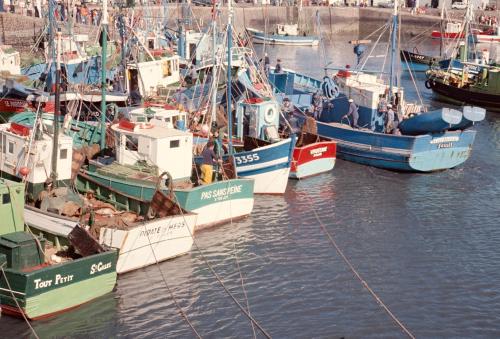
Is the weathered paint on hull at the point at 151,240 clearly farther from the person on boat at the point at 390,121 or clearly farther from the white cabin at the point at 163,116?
the person on boat at the point at 390,121

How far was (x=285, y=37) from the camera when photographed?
89.9m

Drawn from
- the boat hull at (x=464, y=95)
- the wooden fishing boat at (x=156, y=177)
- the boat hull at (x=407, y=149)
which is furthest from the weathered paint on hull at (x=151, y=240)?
the boat hull at (x=464, y=95)

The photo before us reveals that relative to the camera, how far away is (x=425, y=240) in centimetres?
2642

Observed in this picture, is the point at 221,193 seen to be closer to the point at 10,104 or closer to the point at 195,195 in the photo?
the point at 195,195

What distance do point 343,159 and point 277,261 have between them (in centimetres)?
1306

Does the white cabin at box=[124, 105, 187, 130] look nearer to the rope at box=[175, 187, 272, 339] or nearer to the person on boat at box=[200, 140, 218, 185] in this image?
the person on boat at box=[200, 140, 218, 185]

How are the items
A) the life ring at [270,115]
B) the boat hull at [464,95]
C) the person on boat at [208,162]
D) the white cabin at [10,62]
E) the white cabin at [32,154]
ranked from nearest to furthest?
the white cabin at [32,154] → the person on boat at [208,162] → the life ring at [270,115] → the white cabin at [10,62] → the boat hull at [464,95]

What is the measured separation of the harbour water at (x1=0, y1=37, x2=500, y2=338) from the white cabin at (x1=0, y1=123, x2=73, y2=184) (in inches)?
155

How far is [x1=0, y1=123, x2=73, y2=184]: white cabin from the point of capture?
917 inches

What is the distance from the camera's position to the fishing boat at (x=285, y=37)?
89.8m

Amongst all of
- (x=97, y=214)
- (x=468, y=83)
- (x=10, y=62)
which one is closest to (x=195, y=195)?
(x=97, y=214)

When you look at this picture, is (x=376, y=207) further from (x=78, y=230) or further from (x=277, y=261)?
(x=78, y=230)

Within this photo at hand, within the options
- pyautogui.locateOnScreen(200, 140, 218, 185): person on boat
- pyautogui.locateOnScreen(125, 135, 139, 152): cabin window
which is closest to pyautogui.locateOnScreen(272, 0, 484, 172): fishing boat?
pyautogui.locateOnScreen(200, 140, 218, 185): person on boat

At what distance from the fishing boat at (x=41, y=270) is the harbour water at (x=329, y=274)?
0.42 meters
